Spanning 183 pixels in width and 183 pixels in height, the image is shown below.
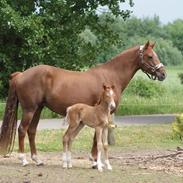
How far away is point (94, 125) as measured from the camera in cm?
1061

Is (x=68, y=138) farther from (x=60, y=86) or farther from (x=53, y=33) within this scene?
(x=53, y=33)

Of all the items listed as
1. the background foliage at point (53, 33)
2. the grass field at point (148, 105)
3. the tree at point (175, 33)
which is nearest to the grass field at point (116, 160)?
the background foliage at point (53, 33)

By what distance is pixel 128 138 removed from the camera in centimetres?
1803

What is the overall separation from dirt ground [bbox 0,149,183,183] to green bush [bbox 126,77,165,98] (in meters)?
20.2

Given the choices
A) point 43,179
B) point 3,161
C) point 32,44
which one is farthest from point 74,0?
point 43,179

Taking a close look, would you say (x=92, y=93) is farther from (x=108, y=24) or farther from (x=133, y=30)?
(x=133, y=30)

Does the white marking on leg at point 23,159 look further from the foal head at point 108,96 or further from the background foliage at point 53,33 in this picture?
the background foliage at point 53,33

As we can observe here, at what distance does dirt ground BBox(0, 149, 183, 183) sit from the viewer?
953 cm

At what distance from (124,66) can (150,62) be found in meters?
0.48

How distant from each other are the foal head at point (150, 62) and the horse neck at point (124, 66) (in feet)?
0.37

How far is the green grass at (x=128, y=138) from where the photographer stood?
16234mm

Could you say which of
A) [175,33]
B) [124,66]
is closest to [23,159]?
[124,66]

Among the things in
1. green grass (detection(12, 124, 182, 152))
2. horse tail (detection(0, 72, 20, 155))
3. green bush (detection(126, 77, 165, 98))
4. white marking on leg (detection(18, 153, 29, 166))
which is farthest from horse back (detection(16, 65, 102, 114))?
green bush (detection(126, 77, 165, 98))

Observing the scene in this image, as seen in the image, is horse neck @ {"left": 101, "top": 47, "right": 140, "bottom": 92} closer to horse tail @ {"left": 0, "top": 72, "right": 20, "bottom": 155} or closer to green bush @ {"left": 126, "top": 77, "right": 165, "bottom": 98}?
horse tail @ {"left": 0, "top": 72, "right": 20, "bottom": 155}
